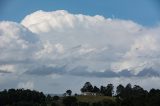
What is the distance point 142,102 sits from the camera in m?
163

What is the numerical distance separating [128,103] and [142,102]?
665 inches

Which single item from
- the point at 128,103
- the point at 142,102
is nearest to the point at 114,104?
the point at 128,103

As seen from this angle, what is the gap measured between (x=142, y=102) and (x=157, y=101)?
787 centimetres

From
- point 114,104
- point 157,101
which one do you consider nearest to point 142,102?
point 157,101

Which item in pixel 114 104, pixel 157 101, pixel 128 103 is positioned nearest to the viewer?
pixel 157 101

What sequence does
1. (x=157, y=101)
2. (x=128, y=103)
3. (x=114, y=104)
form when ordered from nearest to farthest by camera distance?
(x=157, y=101), (x=128, y=103), (x=114, y=104)

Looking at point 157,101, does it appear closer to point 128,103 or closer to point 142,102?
point 142,102

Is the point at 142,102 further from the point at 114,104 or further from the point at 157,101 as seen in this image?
the point at 114,104

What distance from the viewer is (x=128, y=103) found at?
180 meters

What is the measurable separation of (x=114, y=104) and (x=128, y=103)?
53.4 ft

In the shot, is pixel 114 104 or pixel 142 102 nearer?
pixel 142 102

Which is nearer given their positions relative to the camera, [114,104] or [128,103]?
[128,103]

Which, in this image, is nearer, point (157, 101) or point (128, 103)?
point (157, 101)

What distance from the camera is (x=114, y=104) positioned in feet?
641
